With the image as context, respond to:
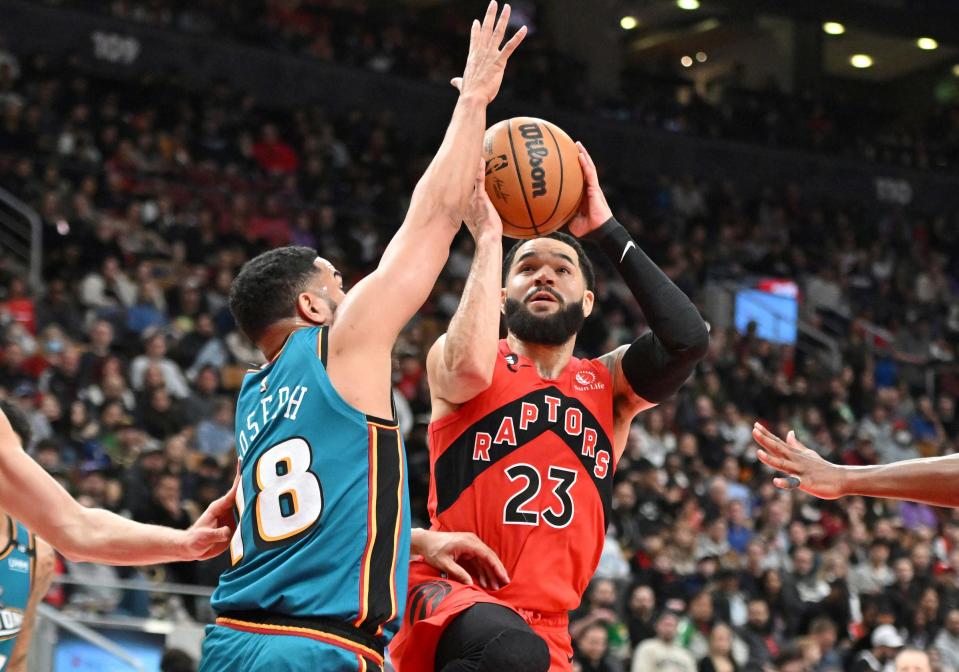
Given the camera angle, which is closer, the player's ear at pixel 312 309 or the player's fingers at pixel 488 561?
the player's ear at pixel 312 309

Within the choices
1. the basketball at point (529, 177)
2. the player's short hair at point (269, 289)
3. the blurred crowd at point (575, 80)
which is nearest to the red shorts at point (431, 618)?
the player's short hair at point (269, 289)

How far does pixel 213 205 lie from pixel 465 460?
12716mm

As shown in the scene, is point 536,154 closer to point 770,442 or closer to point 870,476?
point 770,442

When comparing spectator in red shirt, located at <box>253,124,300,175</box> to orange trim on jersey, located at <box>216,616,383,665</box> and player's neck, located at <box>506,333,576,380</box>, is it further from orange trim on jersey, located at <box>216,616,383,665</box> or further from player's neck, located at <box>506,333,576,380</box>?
orange trim on jersey, located at <box>216,616,383,665</box>

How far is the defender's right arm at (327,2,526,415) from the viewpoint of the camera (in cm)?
374

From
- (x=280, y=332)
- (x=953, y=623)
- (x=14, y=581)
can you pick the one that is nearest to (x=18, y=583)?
(x=14, y=581)

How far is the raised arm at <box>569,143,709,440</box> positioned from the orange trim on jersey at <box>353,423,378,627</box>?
4.51 feet

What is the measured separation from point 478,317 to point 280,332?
70cm

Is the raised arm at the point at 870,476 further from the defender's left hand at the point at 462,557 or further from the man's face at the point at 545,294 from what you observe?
the defender's left hand at the point at 462,557

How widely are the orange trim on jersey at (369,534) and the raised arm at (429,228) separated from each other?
257mm

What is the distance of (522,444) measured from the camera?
15.2 ft

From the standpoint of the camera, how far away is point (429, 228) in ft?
12.9

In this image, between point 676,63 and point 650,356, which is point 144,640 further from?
point 676,63

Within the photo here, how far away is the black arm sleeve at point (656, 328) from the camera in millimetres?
4754
